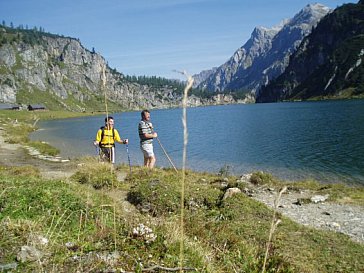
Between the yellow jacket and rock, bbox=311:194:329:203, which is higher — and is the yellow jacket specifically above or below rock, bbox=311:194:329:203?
above

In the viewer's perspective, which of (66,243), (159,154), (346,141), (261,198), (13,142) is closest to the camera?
(66,243)

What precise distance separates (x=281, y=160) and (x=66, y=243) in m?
30.6

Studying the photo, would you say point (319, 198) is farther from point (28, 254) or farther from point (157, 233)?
point (28, 254)

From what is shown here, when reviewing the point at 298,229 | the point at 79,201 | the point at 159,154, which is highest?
the point at 79,201

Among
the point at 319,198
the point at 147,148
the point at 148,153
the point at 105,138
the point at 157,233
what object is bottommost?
the point at 319,198

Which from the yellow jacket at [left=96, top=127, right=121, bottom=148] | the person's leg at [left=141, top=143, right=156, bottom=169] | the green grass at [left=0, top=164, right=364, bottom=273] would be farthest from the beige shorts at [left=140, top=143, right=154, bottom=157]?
the green grass at [left=0, top=164, right=364, bottom=273]

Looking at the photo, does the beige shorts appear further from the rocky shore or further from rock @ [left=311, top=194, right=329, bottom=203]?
rock @ [left=311, top=194, right=329, bottom=203]

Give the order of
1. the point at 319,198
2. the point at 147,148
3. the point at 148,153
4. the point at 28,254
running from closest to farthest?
the point at 28,254 < the point at 319,198 < the point at 147,148 < the point at 148,153

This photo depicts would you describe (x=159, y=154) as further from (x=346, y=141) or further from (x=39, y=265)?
(x=39, y=265)

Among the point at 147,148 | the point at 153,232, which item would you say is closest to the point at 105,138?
the point at 147,148

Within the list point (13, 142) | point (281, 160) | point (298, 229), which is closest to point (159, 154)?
point (281, 160)

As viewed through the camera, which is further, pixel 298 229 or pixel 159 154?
pixel 159 154

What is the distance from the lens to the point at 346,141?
4219 centimetres

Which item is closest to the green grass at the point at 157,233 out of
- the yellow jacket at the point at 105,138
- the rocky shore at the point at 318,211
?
the rocky shore at the point at 318,211
